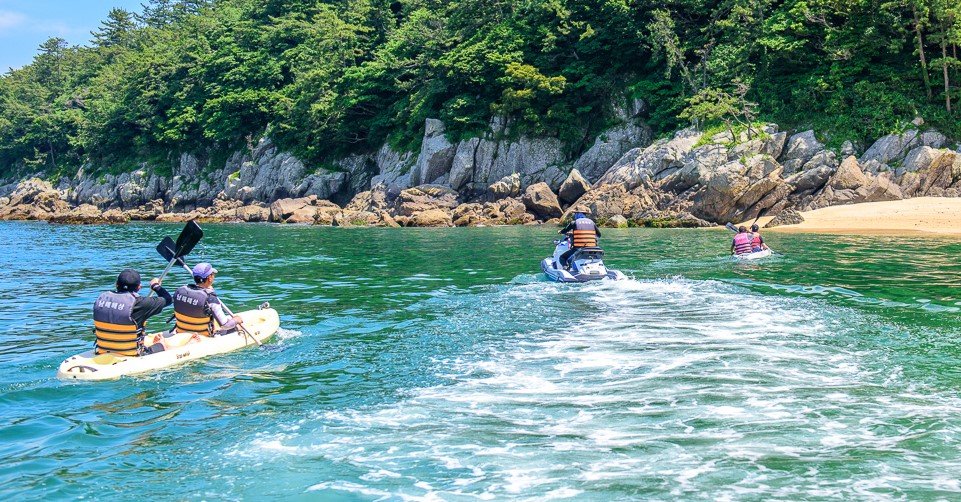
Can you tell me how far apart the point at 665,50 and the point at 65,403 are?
41.7 m

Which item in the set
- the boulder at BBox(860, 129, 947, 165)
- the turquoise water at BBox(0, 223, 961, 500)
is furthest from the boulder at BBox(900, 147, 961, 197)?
the turquoise water at BBox(0, 223, 961, 500)

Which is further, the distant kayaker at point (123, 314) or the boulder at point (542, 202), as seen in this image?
the boulder at point (542, 202)

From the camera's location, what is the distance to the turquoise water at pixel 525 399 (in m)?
6.12

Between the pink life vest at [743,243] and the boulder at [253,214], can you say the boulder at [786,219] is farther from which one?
the boulder at [253,214]

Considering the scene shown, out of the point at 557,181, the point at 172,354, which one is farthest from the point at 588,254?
the point at 557,181

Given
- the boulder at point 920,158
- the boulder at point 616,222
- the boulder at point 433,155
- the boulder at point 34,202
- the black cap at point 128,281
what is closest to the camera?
the black cap at point 128,281

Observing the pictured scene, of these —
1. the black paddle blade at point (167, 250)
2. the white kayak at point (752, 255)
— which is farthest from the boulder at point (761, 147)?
the black paddle blade at point (167, 250)

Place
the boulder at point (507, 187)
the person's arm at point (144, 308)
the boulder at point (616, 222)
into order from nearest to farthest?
the person's arm at point (144, 308)
the boulder at point (616, 222)
the boulder at point (507, 187)

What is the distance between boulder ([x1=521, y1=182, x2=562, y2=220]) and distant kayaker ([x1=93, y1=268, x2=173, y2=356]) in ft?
112

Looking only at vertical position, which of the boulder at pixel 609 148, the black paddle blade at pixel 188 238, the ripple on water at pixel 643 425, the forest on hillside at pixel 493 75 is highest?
the forest on hillside at pixel 493 75

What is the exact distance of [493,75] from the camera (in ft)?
165

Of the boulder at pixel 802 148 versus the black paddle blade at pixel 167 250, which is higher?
the boulder at pixel 802 148

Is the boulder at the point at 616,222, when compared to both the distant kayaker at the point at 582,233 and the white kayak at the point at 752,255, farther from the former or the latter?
the distant kayaker at the point at 582,233

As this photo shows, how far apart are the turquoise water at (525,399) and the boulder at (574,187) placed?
84.4 ft
